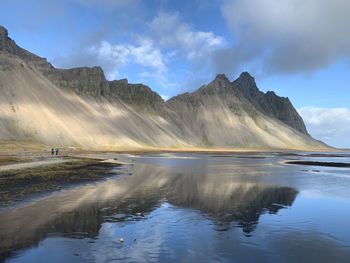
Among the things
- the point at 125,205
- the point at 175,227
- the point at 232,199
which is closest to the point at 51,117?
the point at 232,199

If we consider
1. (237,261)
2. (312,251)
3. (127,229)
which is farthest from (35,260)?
(312,251)

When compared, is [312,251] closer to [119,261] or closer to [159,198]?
[119,261]

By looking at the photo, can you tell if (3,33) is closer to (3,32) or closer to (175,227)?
(3,32)

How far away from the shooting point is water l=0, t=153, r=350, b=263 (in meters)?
15.2

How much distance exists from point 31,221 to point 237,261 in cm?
1082

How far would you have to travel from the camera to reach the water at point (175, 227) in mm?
15227

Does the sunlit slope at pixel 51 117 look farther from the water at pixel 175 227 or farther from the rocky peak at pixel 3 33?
the water at pixel 175 227

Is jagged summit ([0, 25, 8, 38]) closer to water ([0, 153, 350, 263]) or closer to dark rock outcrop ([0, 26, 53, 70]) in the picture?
dark rock outcrop ([0, 26, 53, 70])

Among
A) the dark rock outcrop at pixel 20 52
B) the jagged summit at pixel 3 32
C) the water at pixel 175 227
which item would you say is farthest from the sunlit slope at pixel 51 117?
the water at pixel 175 227

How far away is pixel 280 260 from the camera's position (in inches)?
581

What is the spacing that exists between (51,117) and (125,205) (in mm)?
120754

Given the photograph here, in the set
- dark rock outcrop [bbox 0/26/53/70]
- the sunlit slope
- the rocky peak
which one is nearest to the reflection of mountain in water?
the sunlit slope

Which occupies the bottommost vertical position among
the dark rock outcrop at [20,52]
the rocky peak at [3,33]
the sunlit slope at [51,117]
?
the sunlit slope at [51,117]

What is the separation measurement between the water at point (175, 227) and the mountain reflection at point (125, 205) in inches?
1.9
